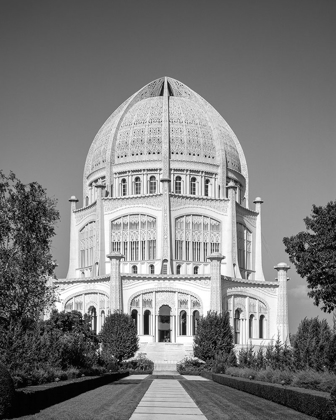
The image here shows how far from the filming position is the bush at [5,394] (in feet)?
70.0

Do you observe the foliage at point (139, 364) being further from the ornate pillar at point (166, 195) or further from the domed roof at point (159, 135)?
the domed roof at point (159, 135)

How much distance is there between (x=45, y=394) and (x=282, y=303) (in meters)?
64.3

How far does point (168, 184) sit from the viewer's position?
9012 cm

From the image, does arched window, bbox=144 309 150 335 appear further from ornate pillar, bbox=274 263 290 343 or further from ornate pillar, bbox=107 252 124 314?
ornate pillar, bbox=274 263 290 343

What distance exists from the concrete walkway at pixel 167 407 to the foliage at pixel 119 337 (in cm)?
3695

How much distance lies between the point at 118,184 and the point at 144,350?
26292 mm

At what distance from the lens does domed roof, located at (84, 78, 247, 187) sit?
3755 inches

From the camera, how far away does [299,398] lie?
25.1 meters

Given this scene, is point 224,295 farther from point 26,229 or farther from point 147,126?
point 26,229

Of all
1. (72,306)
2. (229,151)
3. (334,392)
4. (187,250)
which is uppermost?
(229,151)

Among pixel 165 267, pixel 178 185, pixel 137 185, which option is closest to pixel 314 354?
pixel 165 267

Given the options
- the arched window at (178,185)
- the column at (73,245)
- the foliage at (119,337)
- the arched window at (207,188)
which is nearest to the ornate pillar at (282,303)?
the arched window at (207,188)

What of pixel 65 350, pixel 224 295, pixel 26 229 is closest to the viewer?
pixel 26 229

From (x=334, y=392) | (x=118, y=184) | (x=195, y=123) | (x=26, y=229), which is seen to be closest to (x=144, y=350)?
(x=118, y=184)
